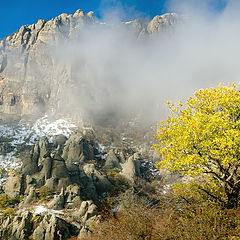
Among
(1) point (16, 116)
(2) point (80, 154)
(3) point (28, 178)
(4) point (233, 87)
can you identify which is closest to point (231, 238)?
(4) point (233, 87)

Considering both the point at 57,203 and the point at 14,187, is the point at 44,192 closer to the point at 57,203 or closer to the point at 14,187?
the point at 14,187

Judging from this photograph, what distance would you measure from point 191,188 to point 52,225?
24066 mm

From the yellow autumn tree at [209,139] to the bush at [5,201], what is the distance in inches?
1974

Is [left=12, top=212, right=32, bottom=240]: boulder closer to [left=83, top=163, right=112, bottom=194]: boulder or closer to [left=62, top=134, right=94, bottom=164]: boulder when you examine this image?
[left=83, top=163, right=112, bottom=194]: boulder

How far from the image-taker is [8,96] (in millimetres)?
189000

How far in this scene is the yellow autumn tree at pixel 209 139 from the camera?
11086 mm

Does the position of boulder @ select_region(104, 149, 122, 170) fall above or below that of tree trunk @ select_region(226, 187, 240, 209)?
above

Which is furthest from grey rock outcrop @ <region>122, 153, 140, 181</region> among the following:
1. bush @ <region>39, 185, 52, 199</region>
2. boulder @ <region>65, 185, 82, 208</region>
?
boulder @ <region>65, 185, 82, 208</region>

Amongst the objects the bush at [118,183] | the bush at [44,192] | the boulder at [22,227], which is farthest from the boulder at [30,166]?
the boulder at [22,227]

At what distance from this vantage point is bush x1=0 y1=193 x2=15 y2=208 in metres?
52.2

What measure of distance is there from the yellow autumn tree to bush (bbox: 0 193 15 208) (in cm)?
5015

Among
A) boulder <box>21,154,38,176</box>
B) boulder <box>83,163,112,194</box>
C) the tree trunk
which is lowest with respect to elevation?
the tree trunk

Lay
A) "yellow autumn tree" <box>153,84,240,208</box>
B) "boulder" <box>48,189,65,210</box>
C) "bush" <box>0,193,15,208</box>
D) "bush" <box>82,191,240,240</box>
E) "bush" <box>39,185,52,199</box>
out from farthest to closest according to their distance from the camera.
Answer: "bush" <box>39,185,52,199</box>, "bush" <box>0,193,15,208</box>, "boulder" <box>48,189,65,210</box>, "yellow autumn tree" <box>153,84,240,208</box>, "bush" <box>82,191,240,240</box>

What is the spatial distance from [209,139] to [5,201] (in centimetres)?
5389
